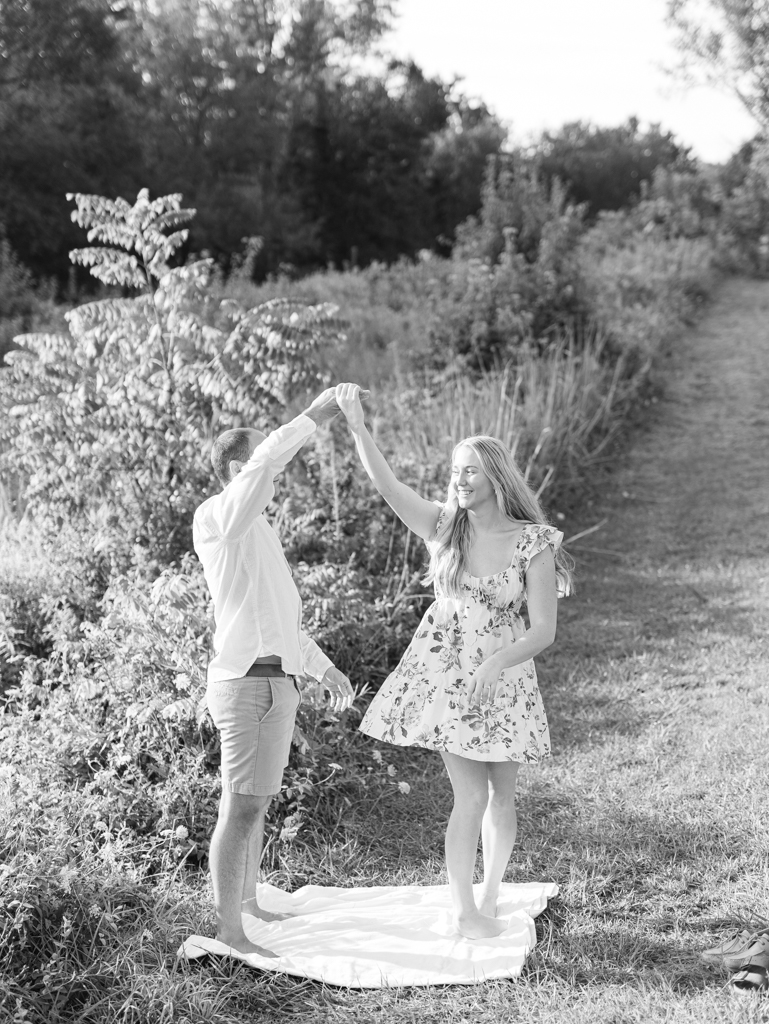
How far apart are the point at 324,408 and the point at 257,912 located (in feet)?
5.84

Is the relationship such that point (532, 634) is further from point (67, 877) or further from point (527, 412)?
point (527, 412)

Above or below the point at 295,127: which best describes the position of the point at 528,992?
below

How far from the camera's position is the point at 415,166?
25.1m

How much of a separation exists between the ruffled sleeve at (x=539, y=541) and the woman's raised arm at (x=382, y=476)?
1.18 feet

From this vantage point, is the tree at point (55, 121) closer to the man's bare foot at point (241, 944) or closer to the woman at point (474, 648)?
the woman at point (474, 648)

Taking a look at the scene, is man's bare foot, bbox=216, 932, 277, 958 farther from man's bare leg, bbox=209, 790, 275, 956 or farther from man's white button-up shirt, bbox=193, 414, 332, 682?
man's white button-up shirt, bbox=193, 414, 332, 682

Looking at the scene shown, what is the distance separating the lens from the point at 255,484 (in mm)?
2838

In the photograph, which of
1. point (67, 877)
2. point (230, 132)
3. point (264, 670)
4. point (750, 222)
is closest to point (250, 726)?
point (264, 670)

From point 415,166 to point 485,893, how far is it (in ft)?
78.7

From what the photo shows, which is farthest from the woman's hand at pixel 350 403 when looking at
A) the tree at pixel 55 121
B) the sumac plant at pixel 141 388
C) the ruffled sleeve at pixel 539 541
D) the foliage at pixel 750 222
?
the foliage at pixel 750 222

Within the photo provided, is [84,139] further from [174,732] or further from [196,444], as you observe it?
[174,732]

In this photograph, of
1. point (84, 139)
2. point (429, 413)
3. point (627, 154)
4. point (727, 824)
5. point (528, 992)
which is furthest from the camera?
point (627, 154)

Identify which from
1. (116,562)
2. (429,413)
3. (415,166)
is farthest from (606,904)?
(415,166)

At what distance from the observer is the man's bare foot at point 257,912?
3.41 metres
